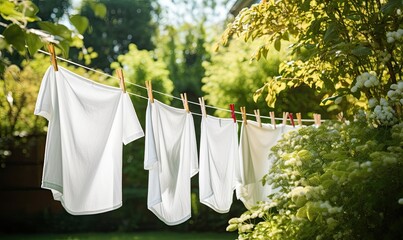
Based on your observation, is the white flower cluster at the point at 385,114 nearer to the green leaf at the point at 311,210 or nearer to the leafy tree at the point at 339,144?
the leafy tree at the point at 339,144

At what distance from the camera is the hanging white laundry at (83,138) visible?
3.04m

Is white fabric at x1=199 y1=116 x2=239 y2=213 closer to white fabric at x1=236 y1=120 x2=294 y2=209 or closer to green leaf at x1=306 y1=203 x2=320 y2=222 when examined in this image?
white fabric at x1=236 y1=120 x2=294 y2=209

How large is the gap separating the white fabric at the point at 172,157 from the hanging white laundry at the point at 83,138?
34cm

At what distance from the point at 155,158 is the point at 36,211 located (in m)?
7.21

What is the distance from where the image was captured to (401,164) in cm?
274

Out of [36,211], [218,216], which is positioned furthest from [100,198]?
[36,211]

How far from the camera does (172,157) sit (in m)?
4.05

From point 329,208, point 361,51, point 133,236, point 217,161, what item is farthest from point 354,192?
point 133,236

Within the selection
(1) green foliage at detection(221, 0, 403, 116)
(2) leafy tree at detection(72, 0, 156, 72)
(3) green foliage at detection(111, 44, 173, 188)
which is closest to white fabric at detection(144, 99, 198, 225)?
(1) green foliage at detection(221, 0, 403, 116)

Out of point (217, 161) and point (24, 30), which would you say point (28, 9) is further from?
point (217, 161)

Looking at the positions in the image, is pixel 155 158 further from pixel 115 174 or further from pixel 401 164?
pixel 401 164

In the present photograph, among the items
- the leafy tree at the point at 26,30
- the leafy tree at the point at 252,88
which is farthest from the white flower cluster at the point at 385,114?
the leafy tree at the point at 252,88

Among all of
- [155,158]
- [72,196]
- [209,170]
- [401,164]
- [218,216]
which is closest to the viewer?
[401,164]

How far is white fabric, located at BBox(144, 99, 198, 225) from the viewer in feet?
12.6
